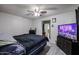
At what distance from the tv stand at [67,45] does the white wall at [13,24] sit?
0.72m

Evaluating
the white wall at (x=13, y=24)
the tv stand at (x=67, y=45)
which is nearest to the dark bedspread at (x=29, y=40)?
the white wall at (x=13, y=24)

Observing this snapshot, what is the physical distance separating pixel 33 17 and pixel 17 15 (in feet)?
1.04

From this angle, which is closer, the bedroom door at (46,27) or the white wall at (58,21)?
the white wall at (58,21)

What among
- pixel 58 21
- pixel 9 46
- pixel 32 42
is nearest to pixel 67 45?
pixel 58 21

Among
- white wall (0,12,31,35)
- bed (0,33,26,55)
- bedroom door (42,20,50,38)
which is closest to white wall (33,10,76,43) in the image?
bedroom door (42,20,50,38)

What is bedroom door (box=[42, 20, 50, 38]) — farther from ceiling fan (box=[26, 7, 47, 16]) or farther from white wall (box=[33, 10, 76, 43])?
ceiling fan (box=[26, 7, 47, 16])

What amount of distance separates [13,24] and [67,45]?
117cm

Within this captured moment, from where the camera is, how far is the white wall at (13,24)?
5.29ft

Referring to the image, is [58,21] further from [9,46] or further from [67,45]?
[9,46]

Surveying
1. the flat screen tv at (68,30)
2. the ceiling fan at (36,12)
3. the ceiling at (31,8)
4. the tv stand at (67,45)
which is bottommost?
the tv stand at (67,45)

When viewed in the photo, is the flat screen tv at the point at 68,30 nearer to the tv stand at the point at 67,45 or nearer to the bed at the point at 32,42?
the tv stand at the point at 67,45

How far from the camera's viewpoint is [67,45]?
69.1 inches

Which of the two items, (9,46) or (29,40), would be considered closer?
(9,46)
